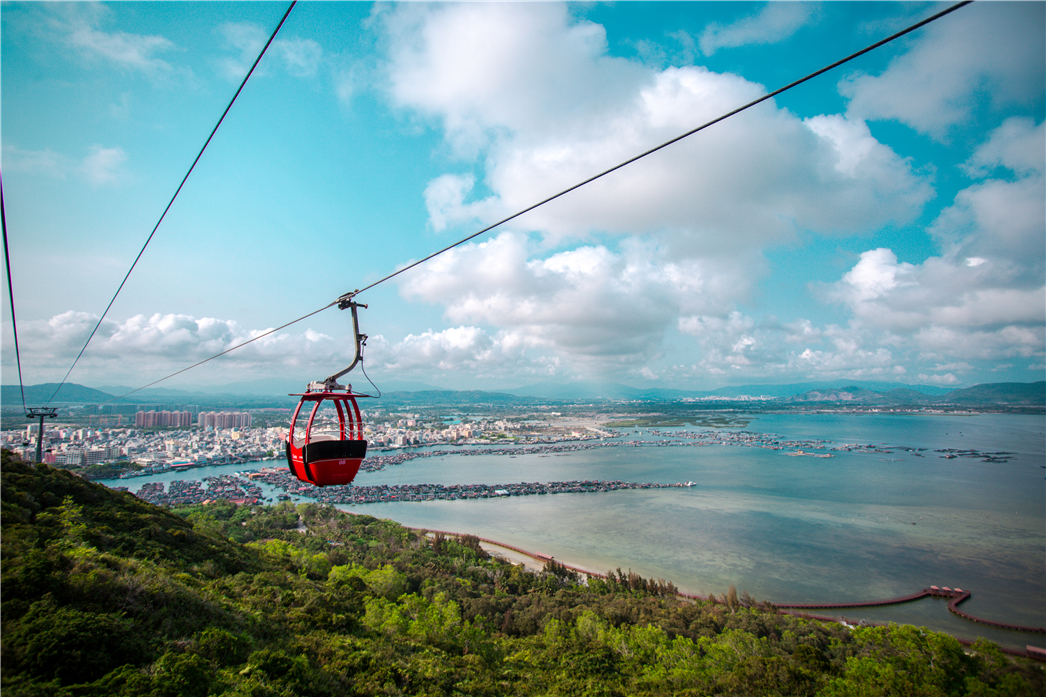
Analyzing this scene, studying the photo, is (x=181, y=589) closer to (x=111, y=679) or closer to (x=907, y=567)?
(x=111, y=679)

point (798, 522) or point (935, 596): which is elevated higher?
point (935, 596)

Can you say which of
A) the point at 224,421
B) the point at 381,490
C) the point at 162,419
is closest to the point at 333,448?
the point at 381,490

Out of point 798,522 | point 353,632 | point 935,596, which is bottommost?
point 798,522

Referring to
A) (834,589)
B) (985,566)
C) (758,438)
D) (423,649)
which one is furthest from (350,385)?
(758,438)

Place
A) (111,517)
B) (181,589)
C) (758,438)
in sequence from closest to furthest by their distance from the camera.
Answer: (181,589) → (111,517) → (758,438)

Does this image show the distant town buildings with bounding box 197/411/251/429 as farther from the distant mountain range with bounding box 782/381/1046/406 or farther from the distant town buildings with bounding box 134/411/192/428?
the distant mountain range with bounding box 782/381/1046/406

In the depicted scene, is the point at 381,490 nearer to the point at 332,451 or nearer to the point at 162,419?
the point at 332,451

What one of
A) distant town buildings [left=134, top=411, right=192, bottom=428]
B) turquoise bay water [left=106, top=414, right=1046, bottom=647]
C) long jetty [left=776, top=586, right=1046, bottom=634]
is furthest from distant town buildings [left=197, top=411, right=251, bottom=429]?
long jetty [left=776, top=586, right=1046, bottom=634]
